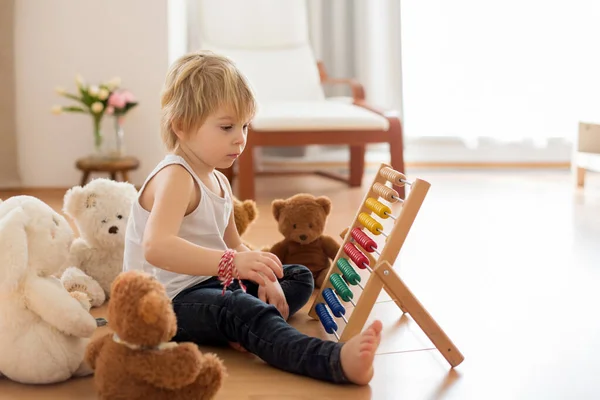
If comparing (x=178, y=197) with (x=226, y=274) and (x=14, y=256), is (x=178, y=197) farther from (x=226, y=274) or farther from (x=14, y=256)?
(x=14, y=256)

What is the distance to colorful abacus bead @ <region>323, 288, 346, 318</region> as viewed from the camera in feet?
5.63

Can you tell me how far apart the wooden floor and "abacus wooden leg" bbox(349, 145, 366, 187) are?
0.94 feet

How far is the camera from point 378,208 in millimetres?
1762

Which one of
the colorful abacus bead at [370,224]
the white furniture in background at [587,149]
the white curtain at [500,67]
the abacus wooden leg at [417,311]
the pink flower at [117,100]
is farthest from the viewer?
the white curtain at [500,67]

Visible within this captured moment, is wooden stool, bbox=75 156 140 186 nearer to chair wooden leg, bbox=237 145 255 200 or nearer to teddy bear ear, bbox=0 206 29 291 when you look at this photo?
chair wooden leg, bbox=237 145 255 200

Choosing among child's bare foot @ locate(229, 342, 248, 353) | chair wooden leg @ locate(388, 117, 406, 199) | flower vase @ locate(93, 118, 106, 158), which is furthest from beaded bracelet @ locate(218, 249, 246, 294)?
flower vase @ locate(93, 118, 106, 158)

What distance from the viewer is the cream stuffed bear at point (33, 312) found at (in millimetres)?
1410

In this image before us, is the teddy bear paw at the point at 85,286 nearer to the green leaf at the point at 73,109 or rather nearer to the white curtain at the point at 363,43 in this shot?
the green leaf at the point at 73,109

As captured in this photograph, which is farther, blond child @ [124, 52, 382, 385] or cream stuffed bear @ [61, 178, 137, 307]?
cream stuffed bear @ [61, 178, 137, 307]

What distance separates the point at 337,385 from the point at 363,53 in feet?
10.8

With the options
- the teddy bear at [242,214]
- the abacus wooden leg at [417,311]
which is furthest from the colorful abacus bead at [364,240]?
the teddy bear at [242,214]

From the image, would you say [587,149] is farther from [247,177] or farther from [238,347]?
[238,347]

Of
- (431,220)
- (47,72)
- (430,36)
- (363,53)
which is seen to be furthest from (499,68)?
(47,72)

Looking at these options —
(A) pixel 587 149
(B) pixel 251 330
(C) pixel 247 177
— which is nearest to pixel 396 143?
(C) pixel 247 177
